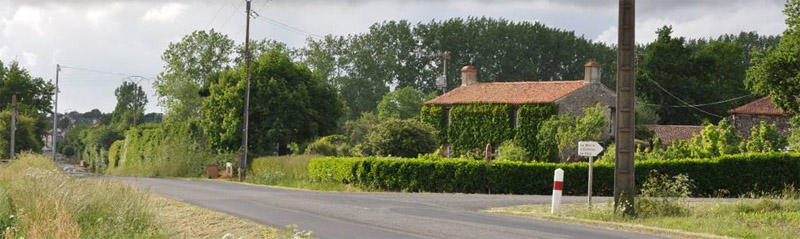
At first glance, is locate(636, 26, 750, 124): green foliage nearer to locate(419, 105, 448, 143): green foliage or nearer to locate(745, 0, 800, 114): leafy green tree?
locate(419, 105, 448, 143): green foliage

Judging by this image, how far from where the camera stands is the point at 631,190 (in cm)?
2177

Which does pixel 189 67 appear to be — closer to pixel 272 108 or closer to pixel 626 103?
pixel 272 108

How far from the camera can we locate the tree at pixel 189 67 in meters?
90.6

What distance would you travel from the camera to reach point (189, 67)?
91.1 metres

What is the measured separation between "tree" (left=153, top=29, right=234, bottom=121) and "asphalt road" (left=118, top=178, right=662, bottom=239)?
2384 inches

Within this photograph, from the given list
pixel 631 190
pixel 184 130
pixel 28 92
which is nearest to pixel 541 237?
pixel 631 190

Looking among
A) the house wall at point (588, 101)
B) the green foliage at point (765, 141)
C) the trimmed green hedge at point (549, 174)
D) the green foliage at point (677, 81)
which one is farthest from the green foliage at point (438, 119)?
the green foliage at point (677, 81)

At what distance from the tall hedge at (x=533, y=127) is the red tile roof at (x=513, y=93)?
39 centimetres

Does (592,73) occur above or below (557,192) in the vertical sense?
above

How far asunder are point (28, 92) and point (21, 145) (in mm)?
12161

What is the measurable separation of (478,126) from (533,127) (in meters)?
→ 4.00

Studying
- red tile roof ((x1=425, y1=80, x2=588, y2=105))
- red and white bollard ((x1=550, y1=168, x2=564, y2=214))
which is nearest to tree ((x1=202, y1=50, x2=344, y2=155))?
red tile roof ((x1=425, y1=80, x2=588, y2=105))

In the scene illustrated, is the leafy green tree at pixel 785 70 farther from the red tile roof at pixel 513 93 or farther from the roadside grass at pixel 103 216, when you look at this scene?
the roadside grass at pixel 103 216

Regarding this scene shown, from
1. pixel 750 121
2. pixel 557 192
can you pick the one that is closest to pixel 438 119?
pixel 750 121
